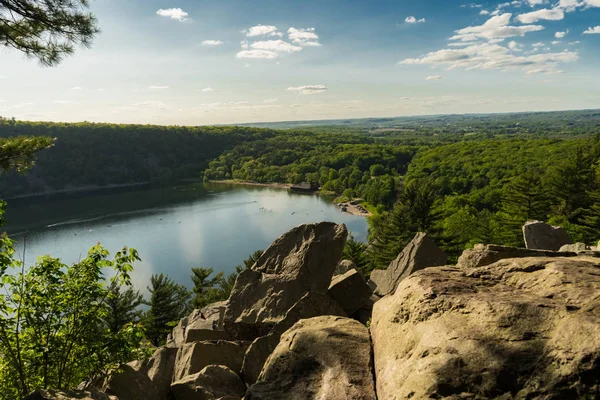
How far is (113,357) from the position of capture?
7855mm

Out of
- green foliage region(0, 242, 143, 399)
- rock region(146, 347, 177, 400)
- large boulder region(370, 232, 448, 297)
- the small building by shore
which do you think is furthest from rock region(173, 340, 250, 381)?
the small building by shore

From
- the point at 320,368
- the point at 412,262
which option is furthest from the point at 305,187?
the point at 320,368

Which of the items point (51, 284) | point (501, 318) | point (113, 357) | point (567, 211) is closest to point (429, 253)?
point (501, 318)

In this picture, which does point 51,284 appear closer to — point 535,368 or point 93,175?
point 535,368

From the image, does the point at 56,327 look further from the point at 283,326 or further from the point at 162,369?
the point at 283,326

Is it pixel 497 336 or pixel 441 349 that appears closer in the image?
pixel 497 336

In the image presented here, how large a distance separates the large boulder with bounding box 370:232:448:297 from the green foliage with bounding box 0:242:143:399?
1017 cm

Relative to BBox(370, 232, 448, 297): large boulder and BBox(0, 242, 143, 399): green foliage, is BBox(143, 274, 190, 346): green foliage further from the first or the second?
BBox(0, 242, 143, 399): green foliage

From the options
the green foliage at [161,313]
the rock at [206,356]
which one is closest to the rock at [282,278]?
the rock at [206,356]

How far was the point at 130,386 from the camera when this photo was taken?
9.09 meters

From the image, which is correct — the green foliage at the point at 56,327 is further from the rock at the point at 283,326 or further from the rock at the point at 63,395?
the rock at the point at 283,326

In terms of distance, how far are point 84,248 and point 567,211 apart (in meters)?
75.6

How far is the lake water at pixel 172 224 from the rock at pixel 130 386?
47.1 metres

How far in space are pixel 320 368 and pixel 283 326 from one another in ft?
16.6
